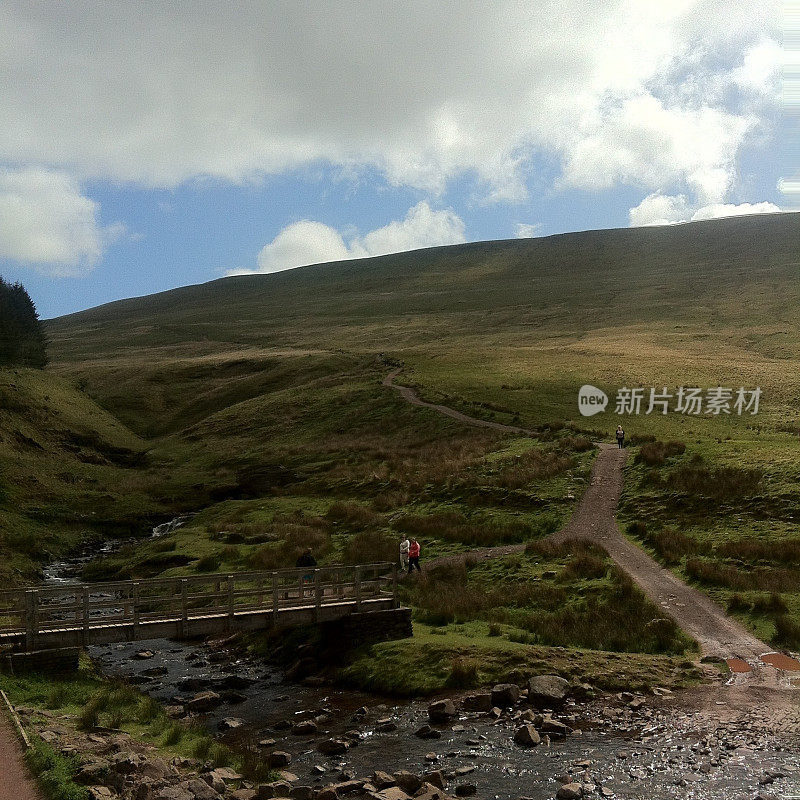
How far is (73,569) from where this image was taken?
42156 millimetres

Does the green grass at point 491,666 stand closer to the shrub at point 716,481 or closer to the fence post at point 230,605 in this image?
the fence post at point 230,605

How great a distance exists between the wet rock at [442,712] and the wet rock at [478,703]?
1.70 feet

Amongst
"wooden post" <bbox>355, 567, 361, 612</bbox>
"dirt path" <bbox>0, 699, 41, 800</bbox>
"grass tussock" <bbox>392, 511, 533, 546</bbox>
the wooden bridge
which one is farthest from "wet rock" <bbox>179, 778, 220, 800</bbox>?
"grass tussock" <bbox>392, 511, 533, 546</bbox>

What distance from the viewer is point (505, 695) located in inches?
755

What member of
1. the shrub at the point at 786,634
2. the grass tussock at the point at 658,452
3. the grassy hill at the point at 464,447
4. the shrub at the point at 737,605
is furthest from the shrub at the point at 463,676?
the grass tussock at the point at 658,452

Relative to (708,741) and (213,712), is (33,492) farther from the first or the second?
(708,741)

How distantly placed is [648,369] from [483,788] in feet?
253

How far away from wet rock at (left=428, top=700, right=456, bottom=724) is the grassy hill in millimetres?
6028

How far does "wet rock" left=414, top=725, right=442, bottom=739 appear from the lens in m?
17.7

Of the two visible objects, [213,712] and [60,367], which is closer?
[213,712]

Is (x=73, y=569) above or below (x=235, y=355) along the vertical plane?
below

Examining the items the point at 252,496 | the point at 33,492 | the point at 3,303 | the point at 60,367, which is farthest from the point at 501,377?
the point at 60,367

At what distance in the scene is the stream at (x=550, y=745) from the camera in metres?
14.7

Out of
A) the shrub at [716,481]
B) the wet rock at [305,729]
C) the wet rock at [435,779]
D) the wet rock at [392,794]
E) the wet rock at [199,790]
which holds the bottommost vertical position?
the wet rock at [305,729]
